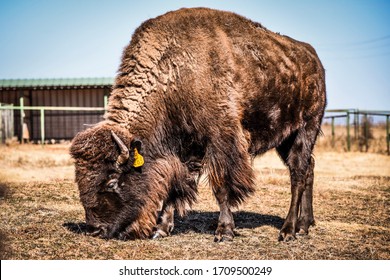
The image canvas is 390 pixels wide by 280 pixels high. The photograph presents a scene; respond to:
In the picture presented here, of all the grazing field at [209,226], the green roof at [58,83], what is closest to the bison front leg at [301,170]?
the grazing field at [209,226]

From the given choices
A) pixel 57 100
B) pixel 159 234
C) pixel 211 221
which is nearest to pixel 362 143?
pixel 57 100

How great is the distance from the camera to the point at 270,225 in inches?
254

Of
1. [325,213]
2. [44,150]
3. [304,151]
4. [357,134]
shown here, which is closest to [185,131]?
[304,151]

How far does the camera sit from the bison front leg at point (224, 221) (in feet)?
17.9

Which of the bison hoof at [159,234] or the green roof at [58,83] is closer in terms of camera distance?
the bison hoof at [159,234]

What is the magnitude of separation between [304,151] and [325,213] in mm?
1359

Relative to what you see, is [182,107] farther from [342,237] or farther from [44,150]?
[44,150]

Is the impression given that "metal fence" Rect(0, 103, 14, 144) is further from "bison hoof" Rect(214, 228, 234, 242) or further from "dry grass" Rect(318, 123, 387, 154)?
"bison hoof" Rect(214, 228, 234, 242)

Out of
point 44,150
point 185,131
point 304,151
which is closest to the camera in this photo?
point 185,131

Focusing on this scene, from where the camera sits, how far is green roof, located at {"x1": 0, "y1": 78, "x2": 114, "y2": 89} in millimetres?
23703

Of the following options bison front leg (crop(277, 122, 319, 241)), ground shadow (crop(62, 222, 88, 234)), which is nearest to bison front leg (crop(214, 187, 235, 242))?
bison front leg (crop(277, 122, 319, 241))

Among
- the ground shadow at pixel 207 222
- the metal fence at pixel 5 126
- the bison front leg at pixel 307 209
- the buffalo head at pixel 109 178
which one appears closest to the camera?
the buffalo head at pixel 109 178

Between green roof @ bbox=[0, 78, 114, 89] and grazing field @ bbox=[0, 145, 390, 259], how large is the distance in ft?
42.3

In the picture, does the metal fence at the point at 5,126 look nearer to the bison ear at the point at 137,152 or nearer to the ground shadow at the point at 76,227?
the ground shadow at the point at 76,227
